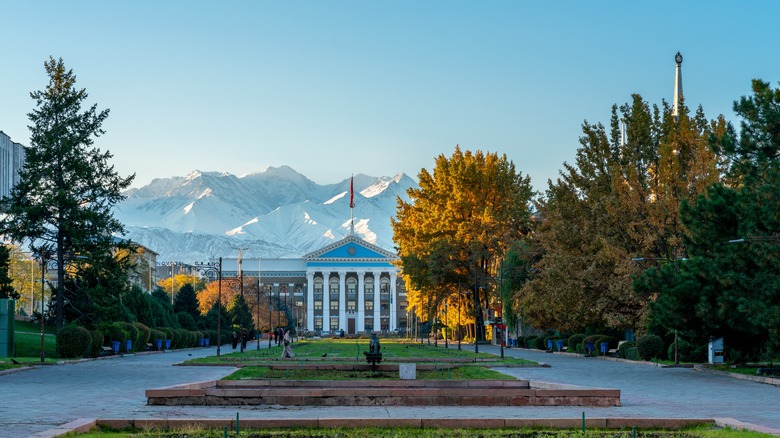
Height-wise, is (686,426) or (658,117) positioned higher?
(658,117)

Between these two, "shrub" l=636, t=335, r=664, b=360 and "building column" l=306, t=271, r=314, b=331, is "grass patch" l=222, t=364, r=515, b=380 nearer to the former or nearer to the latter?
"shrub" l=636, t=335, r=664, b=360

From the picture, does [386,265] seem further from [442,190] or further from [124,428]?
[124,428]

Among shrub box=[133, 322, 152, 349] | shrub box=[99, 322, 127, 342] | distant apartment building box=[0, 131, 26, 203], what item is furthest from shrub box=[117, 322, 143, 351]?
distant apartment building box=[0, 131, 26, 203]

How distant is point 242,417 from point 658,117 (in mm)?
40352

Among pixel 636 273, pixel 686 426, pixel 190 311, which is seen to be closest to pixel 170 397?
pixel 686 426

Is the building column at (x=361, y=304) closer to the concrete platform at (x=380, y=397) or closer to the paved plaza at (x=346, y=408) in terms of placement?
the paved plaza at (x=346, y=408)

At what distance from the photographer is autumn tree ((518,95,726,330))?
5025 cm

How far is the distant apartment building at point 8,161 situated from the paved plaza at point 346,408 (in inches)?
1009

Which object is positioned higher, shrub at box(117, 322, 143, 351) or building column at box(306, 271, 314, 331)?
building column at box(306, 271, 314, 331)

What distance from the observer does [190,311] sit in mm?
100500

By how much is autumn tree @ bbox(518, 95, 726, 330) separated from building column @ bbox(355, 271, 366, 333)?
449 feet

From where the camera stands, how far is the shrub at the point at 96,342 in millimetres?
53812

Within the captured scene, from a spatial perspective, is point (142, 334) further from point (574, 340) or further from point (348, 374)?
point (348, 374)

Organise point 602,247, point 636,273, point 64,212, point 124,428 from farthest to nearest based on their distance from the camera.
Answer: point 64,212, point 602,247, point 636,273, point 124,428
